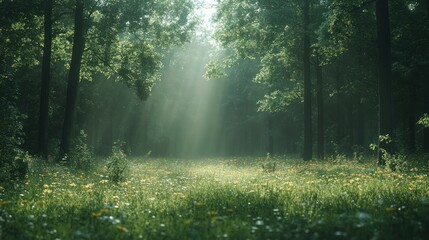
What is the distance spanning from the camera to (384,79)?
15086mm

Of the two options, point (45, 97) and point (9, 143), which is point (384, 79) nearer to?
point (9, 143)

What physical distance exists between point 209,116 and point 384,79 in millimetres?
52064

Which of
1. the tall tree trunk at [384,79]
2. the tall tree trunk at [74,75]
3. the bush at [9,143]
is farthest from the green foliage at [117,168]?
the tall tree trunk at [74,75]

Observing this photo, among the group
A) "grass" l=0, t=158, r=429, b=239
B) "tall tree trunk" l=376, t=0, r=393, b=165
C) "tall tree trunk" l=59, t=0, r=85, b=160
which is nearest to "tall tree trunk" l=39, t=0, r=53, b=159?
"tall tree trunk" l=59, t=0, r=85, b=160

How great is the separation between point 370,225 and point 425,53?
2618cm

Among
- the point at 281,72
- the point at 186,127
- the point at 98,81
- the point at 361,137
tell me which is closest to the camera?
the point at 281,72

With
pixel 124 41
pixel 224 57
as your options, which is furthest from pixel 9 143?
pixel 224 57

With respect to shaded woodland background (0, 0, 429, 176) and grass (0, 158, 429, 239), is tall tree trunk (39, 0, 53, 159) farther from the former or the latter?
grass (0, 158, 429, 239)

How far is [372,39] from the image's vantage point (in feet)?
90.3

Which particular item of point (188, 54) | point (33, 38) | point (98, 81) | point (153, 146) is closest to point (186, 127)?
point (153, 146)

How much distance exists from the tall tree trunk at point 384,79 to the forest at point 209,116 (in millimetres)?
53

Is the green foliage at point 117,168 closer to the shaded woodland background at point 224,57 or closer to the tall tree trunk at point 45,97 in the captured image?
the shaded woodland background at point 224,57

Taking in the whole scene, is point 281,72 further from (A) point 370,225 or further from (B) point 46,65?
(A) point 370,225

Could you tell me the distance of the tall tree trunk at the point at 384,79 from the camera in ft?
49.1
